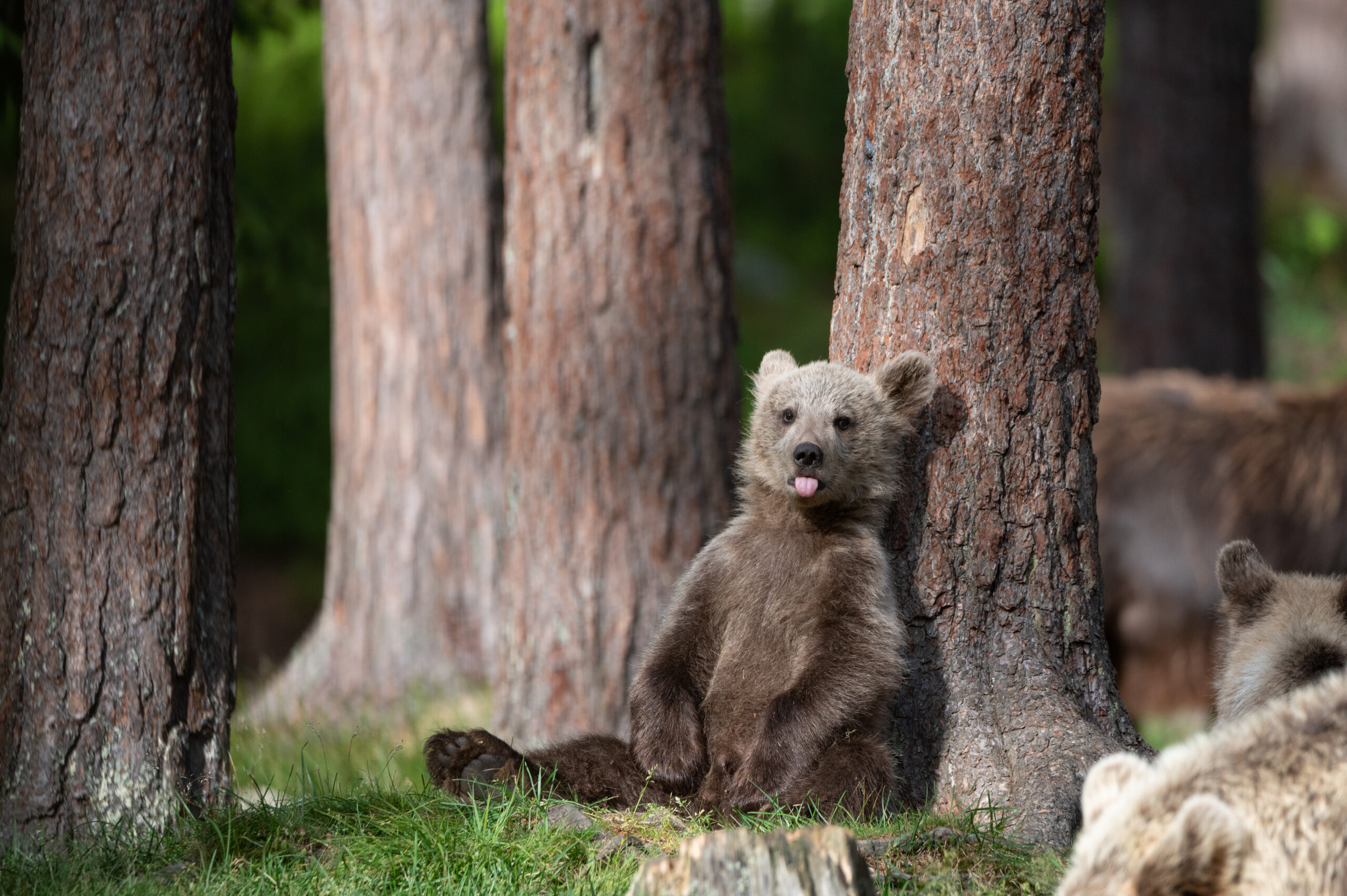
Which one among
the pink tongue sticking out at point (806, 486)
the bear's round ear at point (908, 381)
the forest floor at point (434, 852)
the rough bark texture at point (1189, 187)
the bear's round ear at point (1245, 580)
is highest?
the rough bark texture at point (1189, 187)

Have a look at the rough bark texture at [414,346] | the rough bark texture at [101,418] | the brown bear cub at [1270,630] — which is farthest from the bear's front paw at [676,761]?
the rough bark texture at [414,346]

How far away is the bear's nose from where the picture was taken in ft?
14.2

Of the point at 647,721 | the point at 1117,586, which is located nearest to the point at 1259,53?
the point at 1117,586

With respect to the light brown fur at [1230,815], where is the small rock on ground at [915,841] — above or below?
below

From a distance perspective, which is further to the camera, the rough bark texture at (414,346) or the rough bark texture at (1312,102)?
the rough bark texture at (1312,102)

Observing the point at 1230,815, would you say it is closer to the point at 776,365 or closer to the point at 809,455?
the point at 809,455

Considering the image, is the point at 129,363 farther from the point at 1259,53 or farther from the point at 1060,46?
the point at 1259,53

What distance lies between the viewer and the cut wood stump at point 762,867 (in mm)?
2988

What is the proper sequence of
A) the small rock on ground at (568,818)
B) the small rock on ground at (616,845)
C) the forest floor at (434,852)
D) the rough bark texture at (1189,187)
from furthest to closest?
the rough bark texture at (1189,187)
the small rock on ground at (568,818)
the small rock on ground at (616,845)
the forest floor at (434,852)

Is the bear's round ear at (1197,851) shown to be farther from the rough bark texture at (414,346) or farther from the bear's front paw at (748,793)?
the rough bark texture at (414,346)

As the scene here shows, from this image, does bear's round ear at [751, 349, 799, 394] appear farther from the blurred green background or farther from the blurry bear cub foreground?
the blurred green background

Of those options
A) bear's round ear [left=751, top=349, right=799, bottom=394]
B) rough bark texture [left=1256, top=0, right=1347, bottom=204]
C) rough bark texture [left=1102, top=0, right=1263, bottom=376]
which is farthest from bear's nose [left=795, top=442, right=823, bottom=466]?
rough bark texture [left=1256, top=0, right=1347, bottom=204]

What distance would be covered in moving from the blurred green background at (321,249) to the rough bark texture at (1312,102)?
522 millimetres

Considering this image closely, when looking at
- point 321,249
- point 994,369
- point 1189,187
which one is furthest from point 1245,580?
point 321,249
